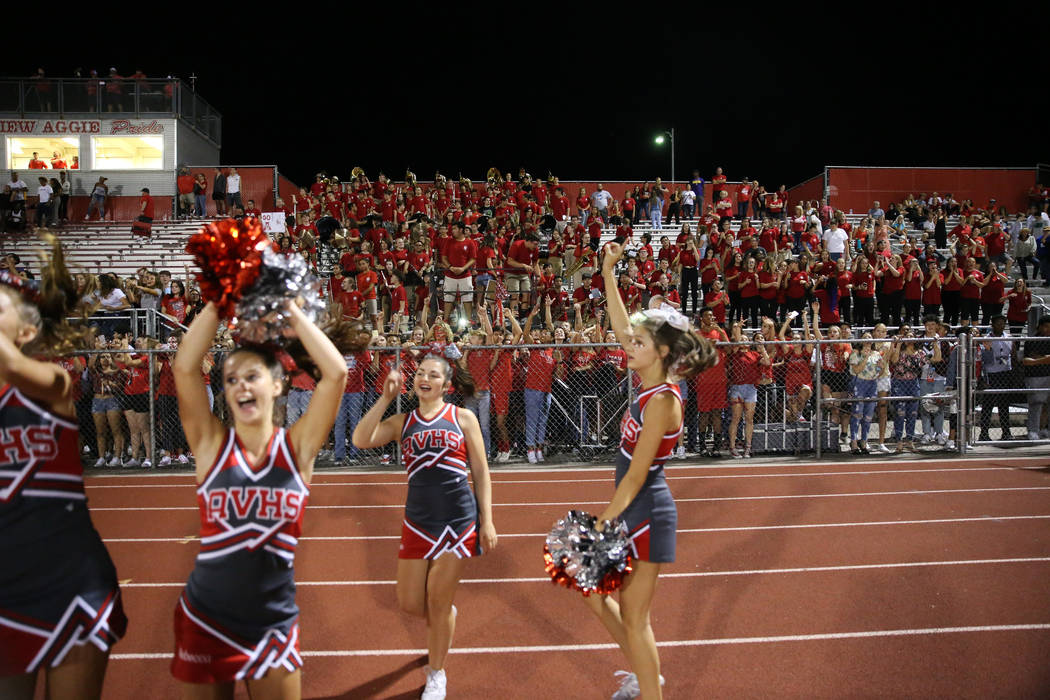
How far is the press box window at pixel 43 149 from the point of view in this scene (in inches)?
927

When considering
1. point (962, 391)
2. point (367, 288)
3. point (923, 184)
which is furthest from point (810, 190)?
point (367, 288)

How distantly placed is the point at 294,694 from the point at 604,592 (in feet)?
4.13

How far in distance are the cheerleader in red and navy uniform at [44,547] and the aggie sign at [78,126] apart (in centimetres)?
2440

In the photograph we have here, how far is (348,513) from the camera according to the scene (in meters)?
7.23

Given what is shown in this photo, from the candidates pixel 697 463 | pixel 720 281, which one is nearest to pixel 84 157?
pixel 720 281

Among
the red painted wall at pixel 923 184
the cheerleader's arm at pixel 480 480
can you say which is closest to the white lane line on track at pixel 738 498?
the cheerleader's arm at pixel 480 480

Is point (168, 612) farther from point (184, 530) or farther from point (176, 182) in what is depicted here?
point (176, 182)

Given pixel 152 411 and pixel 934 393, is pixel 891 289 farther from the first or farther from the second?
pixel 152 411

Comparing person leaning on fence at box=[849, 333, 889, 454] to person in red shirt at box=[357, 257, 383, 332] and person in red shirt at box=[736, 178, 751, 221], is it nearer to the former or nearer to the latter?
person in red shirt at box=[357, 257, 383, 332]

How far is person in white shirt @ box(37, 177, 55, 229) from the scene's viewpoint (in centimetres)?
2092

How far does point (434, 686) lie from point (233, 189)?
65.9 ft

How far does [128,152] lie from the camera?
23.8 metres

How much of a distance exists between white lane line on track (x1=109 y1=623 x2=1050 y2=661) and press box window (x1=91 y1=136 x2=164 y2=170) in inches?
905

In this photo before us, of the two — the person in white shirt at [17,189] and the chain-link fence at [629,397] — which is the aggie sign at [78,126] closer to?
the person in white shirt at [17,189]
